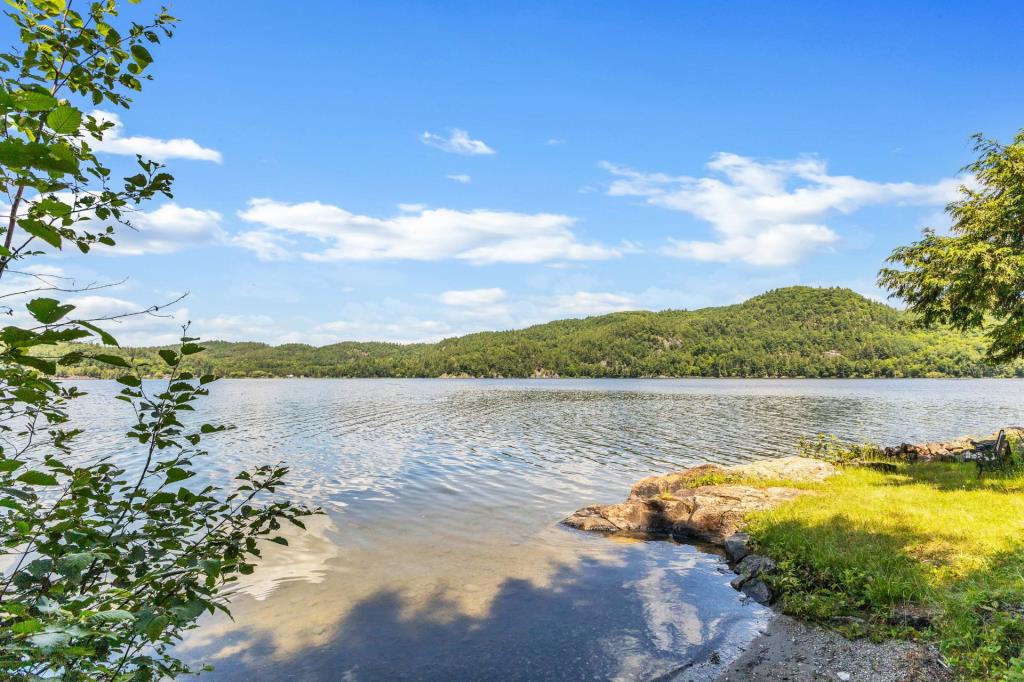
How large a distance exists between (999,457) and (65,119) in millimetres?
27007

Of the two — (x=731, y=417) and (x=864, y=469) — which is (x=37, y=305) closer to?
(x=864, y=469)

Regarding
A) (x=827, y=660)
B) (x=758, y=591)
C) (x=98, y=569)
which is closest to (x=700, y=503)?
(x=758, y=591)

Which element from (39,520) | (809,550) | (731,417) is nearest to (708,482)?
(809,550)

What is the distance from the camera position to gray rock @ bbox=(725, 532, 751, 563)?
14398 millimetres

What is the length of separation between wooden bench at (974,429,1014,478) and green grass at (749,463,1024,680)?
192 centimetres

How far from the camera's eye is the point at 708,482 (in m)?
21.3

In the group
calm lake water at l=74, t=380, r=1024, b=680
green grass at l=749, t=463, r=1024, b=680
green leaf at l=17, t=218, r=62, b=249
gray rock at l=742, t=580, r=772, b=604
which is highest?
green leaf at l=17, t=218, r=62, b=249

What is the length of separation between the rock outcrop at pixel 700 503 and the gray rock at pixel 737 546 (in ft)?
3.44

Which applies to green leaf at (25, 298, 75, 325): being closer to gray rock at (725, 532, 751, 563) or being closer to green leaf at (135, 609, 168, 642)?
green leaf at (135, 609, 168, 642)

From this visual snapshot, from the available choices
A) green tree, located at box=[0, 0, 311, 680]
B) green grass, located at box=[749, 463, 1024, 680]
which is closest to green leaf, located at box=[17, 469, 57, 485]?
green tree, located at box=[0, 0, 311, 680]

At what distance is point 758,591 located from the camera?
40.2ft

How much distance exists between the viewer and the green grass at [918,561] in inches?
314

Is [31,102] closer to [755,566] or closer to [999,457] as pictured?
[755,566]

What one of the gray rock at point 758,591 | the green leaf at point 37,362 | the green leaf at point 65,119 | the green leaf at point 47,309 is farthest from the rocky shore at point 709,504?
the green leaf at point 65,119
